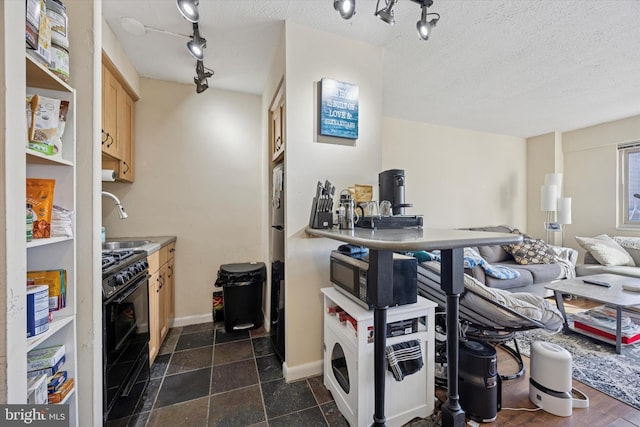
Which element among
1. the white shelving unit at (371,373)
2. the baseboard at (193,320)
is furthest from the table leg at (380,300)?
A: the baseboard at (193,320)

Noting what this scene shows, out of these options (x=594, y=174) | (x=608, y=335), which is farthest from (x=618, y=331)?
(x=594, y=174)

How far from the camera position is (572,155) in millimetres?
4207

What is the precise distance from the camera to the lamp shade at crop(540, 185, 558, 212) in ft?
13.0

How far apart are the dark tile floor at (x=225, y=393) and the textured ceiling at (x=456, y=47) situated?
2.48m

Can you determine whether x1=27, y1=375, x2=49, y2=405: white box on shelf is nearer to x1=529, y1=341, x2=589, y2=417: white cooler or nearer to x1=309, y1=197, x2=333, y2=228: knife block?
x1=309, y1=197, x2=333, y2=228: knife block

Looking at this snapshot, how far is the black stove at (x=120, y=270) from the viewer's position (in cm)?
116

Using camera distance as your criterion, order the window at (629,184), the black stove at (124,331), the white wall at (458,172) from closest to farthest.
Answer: the black stove at (124,331), the window at (629,184), the white wall at (458,172)

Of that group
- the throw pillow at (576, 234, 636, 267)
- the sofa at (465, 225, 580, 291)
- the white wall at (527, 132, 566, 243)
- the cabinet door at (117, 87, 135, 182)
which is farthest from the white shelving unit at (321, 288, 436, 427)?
the white wall at (527, 132, 566, 243)

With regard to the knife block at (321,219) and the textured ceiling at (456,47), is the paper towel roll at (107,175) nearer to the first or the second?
the textured ceiling at (456,47)

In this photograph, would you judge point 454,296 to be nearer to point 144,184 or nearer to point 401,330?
point 401,330

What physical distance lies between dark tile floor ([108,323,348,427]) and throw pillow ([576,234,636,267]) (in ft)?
13.5

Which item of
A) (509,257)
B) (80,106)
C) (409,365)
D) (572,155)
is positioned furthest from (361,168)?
(572,155)

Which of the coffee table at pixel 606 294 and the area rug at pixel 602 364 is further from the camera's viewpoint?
the coffee table at pixel 606 294

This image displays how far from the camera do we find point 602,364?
192 centimetres
